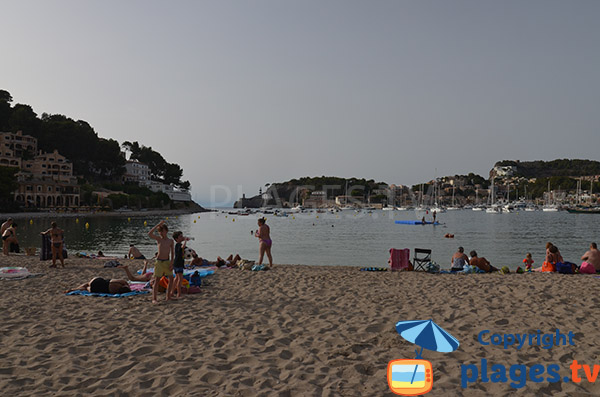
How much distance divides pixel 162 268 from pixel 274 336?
3.23 m

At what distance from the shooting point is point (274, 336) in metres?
6.25

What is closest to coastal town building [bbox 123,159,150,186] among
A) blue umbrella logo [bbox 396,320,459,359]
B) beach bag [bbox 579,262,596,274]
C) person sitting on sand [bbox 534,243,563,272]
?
person sitting on sand [bbox 534,243,563,272]

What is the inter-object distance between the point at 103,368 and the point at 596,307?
882 centimetres

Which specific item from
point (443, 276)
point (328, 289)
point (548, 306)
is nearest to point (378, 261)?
point (443, 276)

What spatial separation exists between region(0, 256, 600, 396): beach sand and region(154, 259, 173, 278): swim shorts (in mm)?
647

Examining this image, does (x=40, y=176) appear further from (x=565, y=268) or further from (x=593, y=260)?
(x=593, y=260)

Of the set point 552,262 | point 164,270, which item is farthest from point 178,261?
point 552,262

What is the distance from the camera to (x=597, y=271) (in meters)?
12.5

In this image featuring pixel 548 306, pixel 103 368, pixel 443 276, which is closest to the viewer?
pixel 103 368

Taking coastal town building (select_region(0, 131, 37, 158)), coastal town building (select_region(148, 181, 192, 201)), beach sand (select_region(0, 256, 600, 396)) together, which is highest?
coastal town building (select_region(0, 131, 37, 158))

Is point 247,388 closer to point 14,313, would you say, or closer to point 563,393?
point 563,393

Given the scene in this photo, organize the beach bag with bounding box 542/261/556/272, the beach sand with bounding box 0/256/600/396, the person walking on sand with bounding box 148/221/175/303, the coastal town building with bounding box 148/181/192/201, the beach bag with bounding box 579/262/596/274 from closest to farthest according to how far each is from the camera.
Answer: the beach sand with bounding box 0/256/600/396, the person walking on sand with bounding box 148/221/175/303, the beach bag with bounding box 579/262/596/274, the beach bag with bounding box 542/261/556/272, the coastal town building with bounding box 148/181/192/201

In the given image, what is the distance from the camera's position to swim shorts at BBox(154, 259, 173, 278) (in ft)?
26.8

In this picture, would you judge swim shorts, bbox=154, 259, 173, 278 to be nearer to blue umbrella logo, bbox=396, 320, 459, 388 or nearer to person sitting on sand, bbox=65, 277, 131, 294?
person sitting on sand, bbox=65, 277, 131, 294
